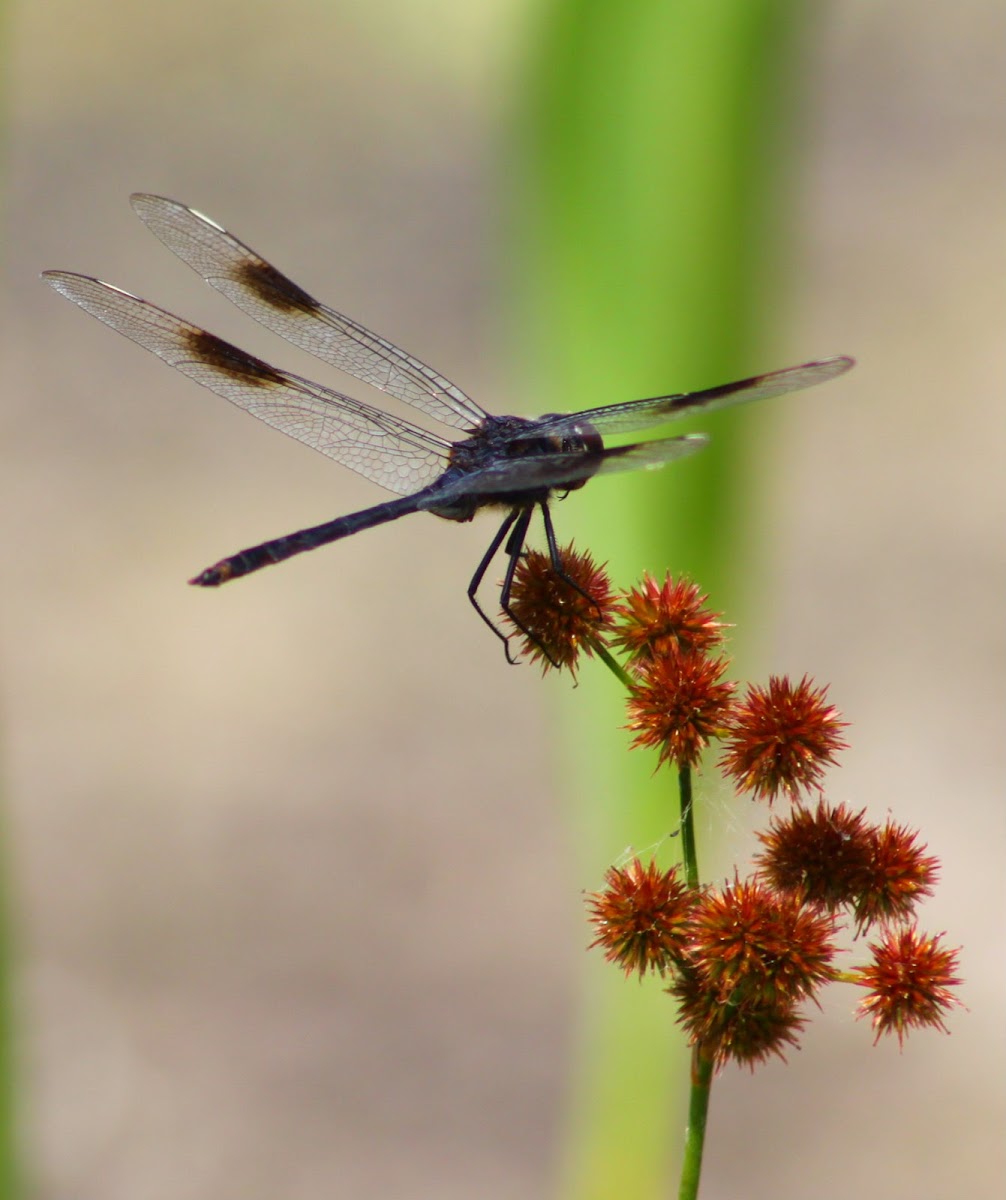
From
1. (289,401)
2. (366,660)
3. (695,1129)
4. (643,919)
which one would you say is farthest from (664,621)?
(366,660)

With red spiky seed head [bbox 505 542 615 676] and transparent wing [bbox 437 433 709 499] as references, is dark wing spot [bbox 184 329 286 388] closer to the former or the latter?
transparent wing [bbox 437 433 709 499]

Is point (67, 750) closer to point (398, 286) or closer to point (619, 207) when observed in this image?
point (398, 286)

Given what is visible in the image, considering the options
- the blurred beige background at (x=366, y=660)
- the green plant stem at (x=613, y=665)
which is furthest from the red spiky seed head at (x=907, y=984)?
the blurred beige background at (x=366, y=660)

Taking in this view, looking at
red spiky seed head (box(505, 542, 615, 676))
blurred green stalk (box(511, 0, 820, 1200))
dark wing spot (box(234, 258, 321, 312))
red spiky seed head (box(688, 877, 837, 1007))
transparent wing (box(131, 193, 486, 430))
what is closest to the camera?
red spiky seed head (box(688, 877, 837, 1007))

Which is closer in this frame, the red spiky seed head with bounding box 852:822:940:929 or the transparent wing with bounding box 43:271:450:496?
the red spiky seed head with bounding box 852:822:940:929

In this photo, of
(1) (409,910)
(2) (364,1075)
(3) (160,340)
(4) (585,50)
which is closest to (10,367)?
(1) (409,910)

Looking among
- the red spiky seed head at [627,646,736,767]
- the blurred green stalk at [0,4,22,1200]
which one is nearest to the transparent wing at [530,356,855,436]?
the red spiky seed head at [627,646,736,767]
